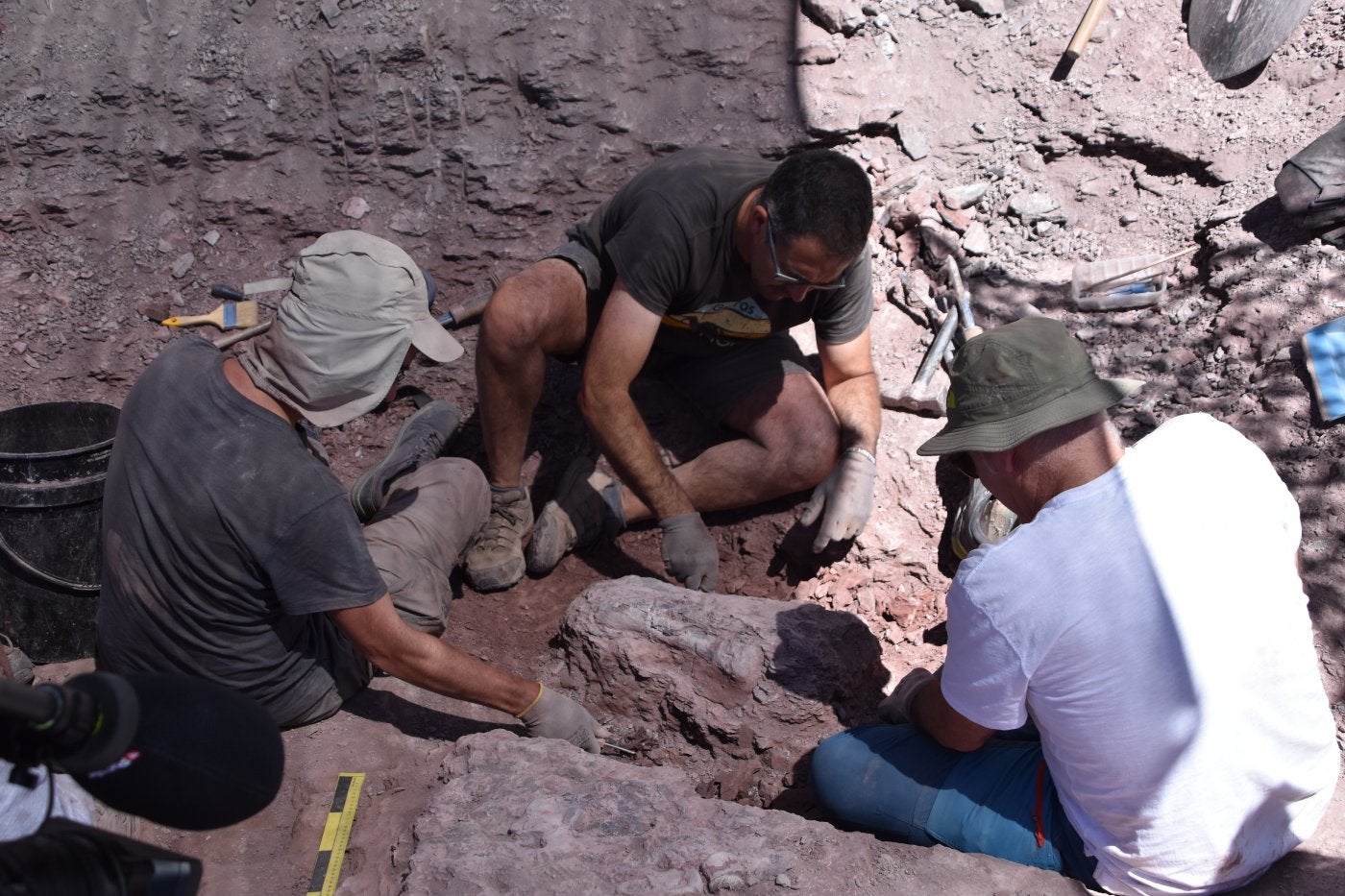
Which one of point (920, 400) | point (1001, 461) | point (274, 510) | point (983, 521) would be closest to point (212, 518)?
point (274, 510)

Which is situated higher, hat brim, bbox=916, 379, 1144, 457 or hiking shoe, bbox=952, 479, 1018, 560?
hat brim, bbox=916, 379, 1144, 457

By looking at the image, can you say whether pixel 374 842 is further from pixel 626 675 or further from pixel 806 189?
pixel 806 189

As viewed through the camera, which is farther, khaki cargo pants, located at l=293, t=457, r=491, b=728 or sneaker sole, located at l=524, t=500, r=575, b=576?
sneaker sole, located at l=524, t=500, r=575, b=576

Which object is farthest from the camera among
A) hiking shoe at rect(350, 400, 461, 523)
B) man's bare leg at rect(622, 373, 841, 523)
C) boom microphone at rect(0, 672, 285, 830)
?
man's bare leg at rect(622, 373, 841, 523)

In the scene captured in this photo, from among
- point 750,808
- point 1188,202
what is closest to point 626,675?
point 750,808

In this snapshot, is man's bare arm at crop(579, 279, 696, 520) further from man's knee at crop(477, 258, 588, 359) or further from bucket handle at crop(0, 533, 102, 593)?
bucket handle at crop(0, 533, 102, 593)

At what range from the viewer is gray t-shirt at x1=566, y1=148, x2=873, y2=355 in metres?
3.12

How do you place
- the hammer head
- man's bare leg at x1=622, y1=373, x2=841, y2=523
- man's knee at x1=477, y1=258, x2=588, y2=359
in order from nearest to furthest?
man's knee at x1=477, y1=258, x2=588, y2=359, man's bare leg at x1=622, y1=373, x2=841, y2=523, the hammer head

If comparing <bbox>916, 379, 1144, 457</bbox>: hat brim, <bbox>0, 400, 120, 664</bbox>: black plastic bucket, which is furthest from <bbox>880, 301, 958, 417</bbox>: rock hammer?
<bbox>0, 400, 120, 664</bbox>: black plastic bucket

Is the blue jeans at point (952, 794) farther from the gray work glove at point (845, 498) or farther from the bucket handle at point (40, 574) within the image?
the bucket handle at point (40, 574)

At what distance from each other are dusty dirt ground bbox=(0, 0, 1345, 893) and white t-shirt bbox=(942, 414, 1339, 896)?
1993 mm

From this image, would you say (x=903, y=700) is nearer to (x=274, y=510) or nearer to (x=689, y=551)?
A: (x=689, y=551)

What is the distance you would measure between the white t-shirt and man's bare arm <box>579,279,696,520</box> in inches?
57.3


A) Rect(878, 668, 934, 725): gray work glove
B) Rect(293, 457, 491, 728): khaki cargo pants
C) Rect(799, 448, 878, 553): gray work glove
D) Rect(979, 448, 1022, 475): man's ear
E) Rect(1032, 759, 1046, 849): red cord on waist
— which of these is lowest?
Rect(293, 457, 491, 728): khaki cargo pants
